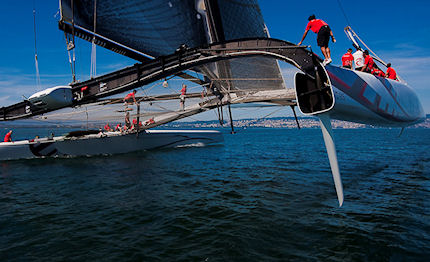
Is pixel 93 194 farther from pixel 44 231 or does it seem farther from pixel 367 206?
pixel 367 206

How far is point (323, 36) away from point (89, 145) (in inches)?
783

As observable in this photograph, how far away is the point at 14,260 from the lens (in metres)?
4.54

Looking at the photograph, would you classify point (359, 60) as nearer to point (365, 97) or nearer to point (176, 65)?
point (365, 97)

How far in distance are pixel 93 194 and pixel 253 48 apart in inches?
285

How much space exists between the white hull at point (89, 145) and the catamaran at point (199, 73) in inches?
2.9

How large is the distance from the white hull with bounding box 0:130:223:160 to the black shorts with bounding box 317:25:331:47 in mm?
18347

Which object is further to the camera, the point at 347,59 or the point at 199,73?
the point at 199,73

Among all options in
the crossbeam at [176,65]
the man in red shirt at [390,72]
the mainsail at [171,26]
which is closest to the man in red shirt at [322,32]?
the crossbeam at [176,65]

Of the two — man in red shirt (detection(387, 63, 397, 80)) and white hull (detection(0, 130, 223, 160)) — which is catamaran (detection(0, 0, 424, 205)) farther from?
man in red shirt (detection(387, 63, 397, 80))

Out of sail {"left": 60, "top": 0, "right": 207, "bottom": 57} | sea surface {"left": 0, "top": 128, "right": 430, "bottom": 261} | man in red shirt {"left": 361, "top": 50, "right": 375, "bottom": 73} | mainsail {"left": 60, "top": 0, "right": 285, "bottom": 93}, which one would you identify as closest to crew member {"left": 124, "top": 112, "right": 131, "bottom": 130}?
mainsail {"left": 60, "top": 0, "right": 285, "bottom": 93}

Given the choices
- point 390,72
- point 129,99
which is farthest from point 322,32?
point 129,99

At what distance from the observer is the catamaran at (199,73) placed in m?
5.89

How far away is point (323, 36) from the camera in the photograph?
6320 millimetres

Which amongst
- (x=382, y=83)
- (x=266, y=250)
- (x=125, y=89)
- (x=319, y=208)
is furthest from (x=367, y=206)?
(x=125, y=89)
